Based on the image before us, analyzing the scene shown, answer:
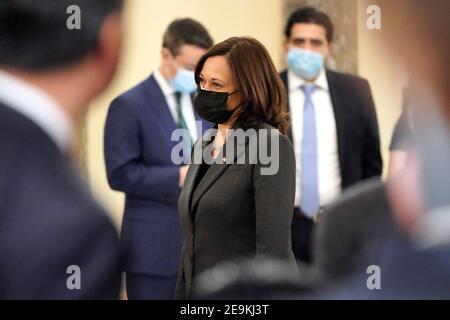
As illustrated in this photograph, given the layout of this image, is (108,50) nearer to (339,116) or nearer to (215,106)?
(215,106)

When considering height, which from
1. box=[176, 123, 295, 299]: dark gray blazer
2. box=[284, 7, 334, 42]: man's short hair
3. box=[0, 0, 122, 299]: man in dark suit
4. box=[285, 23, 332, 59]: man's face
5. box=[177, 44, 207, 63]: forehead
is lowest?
box=[176, 123, 295, 299]: dark gray blazer

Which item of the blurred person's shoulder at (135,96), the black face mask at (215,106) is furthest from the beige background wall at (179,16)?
the black face mask at (215,106)

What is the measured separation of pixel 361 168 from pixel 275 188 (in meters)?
1.48

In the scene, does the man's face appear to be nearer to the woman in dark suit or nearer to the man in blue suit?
the man in blue suit

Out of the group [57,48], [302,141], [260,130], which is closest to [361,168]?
[302,141]

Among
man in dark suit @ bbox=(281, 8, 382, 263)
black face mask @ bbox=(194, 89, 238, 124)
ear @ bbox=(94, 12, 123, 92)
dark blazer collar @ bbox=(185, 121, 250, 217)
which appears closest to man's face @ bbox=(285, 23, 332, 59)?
man in dark suit @ bbox=(281, 8, 382, 263)

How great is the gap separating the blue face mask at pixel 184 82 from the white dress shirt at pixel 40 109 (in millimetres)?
2683

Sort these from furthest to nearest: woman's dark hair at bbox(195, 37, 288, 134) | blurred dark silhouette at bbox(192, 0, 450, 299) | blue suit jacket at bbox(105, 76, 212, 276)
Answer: blue suit jacket at bbox(105, 76, 212, 276) → woman's dark hair at bbox(195, 37, 288, 134) → blurred dark silhouette at bbox(192, 0, 450, 299)

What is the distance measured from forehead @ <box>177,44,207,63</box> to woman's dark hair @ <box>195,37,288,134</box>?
1.21 meters

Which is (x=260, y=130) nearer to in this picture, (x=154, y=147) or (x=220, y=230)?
(x=220, y=230)

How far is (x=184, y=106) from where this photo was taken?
373cm

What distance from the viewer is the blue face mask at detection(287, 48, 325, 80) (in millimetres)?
3818

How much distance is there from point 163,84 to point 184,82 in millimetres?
93
